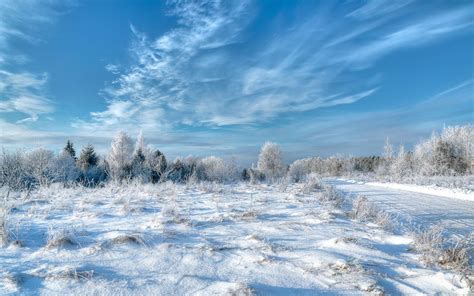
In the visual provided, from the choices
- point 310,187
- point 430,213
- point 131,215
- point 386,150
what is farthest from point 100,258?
point 386,150

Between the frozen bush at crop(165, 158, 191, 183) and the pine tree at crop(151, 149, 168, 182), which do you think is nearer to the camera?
the frozen bush at crop(165, 158, 191, 183)

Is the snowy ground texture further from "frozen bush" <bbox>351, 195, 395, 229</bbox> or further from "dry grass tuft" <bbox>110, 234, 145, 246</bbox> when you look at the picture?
"frozen bush" <bbox>351, 195, 395, 229</bbox>

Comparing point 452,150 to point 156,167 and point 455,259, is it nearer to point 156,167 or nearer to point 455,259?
point 156,167

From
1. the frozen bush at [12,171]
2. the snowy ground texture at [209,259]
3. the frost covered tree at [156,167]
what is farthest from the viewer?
the frost covered tree at [156,167]

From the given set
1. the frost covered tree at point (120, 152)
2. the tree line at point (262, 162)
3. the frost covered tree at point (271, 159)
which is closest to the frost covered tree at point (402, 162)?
the tree line at point (262, 162)

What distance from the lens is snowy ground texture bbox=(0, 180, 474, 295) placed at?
11.1ft

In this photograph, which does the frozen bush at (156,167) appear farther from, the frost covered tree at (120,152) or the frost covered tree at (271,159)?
the frost covered tree at (271,159)

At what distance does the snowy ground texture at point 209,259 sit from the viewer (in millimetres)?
3369

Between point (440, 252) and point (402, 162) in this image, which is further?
point (402, 162)

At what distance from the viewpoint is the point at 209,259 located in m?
4.08

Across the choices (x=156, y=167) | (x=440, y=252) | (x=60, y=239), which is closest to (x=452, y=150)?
(x=156, y=167)

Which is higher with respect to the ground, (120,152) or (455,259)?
(120,152)

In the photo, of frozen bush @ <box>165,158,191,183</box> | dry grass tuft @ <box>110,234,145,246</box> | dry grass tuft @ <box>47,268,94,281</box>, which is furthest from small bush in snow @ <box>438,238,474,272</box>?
frozen bush @ <box>165,158,191,183</box>

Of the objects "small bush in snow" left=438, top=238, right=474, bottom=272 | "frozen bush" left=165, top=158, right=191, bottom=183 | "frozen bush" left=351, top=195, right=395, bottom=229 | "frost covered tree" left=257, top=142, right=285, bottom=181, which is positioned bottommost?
"small bush in snow" left=438, top=238, right=474, bottom=272
